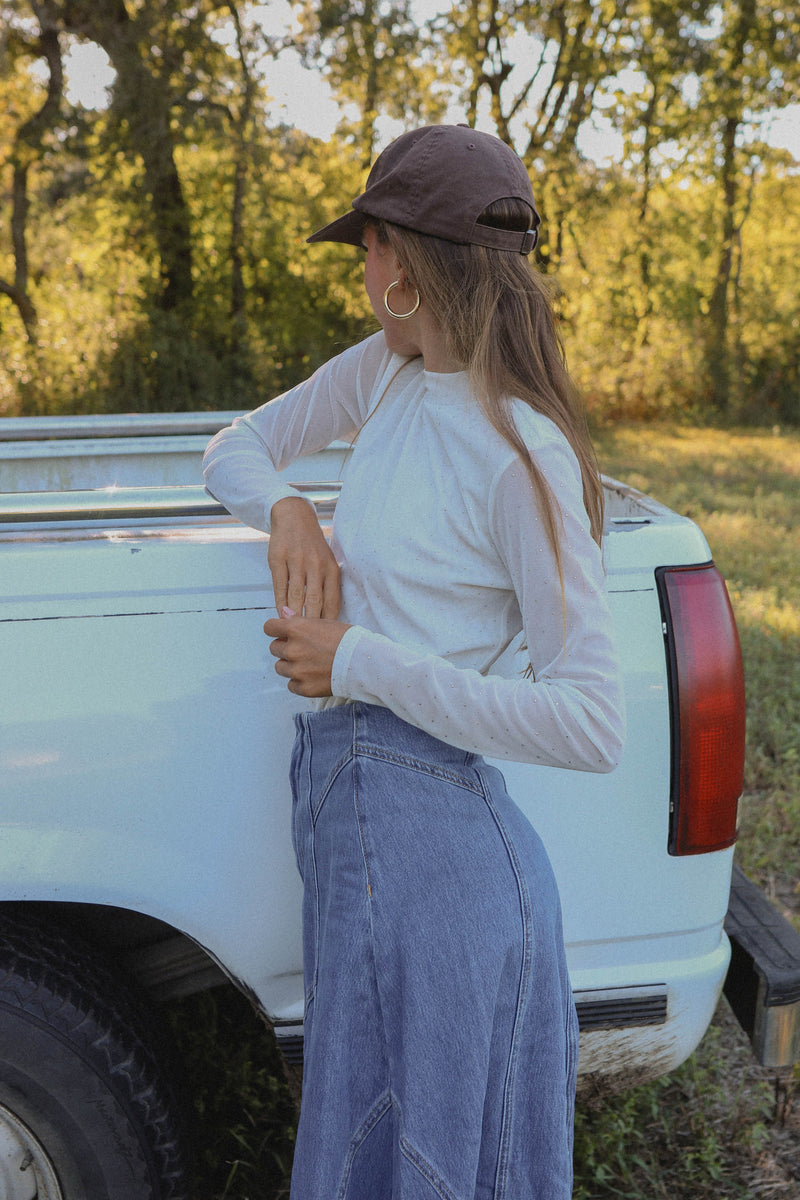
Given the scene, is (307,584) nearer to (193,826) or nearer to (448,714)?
(448,714)

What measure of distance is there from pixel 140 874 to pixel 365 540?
60 cm

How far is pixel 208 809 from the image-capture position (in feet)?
4.96

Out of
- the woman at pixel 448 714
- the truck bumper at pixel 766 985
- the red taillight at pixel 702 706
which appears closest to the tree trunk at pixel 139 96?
the woman at pixel 448 714

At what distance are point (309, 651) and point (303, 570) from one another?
14 cm

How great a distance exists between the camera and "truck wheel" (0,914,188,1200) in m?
1.51

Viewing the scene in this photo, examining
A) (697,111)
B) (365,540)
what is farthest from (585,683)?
(697,111)

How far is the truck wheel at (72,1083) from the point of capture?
1.51 meters

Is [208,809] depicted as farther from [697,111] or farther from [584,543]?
[697,111]

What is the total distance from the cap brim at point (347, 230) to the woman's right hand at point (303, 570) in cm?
45

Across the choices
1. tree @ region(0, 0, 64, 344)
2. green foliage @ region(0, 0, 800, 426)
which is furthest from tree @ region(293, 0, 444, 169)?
tree @ region(0, 0, 64, 344)

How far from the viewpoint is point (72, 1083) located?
1527mm

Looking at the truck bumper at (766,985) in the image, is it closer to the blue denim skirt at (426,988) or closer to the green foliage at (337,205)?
the blue denim skirt at (426,988)

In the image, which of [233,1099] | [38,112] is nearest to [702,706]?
[233,1099]

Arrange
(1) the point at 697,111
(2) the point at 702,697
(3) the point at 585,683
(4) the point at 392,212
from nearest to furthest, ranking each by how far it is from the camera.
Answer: (3) the point at 585,683, (4) the point at 392,212, (2) the point at 702,697, (1) the point at 697,111
